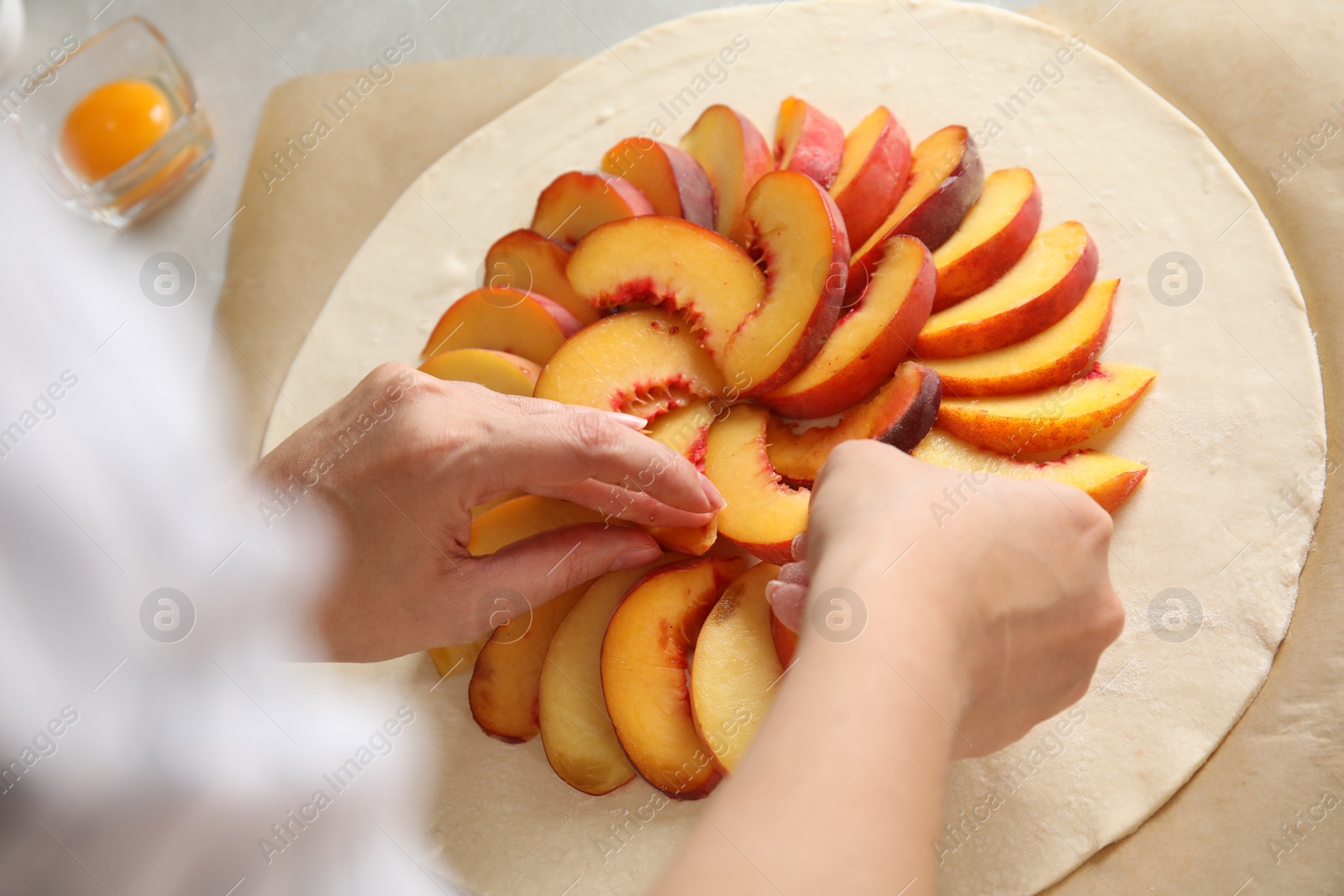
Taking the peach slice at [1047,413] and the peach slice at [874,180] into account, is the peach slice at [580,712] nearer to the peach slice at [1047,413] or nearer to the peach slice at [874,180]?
the peach slice at [1047,413]

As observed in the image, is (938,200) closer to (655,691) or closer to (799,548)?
(799,548)

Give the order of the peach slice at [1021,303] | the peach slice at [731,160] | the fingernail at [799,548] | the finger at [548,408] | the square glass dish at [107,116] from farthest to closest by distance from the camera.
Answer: the square glass dish at [107,116], the peach slice at [731,160], the peach slice at [1021,303], the finger at [548,408], the fingernail at [799,548]

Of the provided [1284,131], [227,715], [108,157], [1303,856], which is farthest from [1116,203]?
[108,157]

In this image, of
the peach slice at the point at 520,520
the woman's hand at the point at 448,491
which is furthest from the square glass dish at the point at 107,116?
the peach slice at the point at 520,520

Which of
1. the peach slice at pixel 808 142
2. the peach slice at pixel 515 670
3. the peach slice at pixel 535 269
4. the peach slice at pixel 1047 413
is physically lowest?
the peach slice at pixel 515 670

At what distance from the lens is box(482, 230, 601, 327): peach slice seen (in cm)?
217

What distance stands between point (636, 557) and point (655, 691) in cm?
26

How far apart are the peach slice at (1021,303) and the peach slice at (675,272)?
0.39 m

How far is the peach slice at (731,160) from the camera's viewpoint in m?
2.12

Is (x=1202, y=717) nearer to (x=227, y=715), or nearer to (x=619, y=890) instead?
(x=619, y=890)

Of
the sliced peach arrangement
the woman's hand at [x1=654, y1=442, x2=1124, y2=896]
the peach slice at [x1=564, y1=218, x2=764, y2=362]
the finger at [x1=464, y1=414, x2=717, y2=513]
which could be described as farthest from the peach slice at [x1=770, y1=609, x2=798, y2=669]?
the peach slice at [x1=564, y1=218, x2=764, y2=362]

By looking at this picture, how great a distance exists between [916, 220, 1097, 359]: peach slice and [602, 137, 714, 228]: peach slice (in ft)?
1.99

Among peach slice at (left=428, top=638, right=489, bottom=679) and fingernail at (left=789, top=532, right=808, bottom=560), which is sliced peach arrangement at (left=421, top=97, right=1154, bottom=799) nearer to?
peach slice at (left=428, top=638, right=489, bottom=679)

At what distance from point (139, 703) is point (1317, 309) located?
7.60 ft
